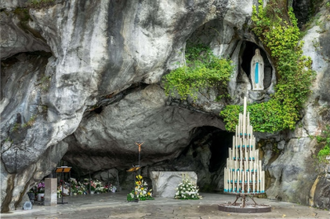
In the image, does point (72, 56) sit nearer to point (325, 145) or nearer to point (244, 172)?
point (244, 172)

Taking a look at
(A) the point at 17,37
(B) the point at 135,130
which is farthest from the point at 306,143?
(A) the point at 17,37

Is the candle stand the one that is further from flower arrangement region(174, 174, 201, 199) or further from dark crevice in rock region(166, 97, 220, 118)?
dark crevice in rock region(166, 97, 220, 118)

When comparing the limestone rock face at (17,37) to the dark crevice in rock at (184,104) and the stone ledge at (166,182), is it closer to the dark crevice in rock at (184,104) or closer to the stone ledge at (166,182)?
the dark crevice in rock at (184,104)

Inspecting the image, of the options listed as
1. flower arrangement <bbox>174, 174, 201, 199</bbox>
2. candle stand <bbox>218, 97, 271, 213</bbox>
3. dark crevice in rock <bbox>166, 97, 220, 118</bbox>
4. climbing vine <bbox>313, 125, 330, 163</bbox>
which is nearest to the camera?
candle stand <bbox>218, 97, 271, 213</bbox>

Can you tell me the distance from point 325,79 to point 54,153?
29.5 feet

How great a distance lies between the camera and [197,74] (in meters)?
15.7

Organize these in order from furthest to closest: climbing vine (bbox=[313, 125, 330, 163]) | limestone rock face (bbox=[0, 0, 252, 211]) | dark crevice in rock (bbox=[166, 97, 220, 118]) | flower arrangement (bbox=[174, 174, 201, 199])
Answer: dark crevice in rock (bbox=[166, 97, 220, 118]) → flower arrangement (bbox=[174, 174, 201, 199]) → climbing vine (bbox=[313, 125, 330, 163]) → limestone rock face (bbox=[0, 0, 252, 211])

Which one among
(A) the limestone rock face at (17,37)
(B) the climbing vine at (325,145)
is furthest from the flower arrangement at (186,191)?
(A) the limestone rock face at (17,37)

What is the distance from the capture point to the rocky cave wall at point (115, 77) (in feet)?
45.5

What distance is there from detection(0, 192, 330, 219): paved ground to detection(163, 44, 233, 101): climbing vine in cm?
356

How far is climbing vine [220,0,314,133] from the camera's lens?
15.9 metres

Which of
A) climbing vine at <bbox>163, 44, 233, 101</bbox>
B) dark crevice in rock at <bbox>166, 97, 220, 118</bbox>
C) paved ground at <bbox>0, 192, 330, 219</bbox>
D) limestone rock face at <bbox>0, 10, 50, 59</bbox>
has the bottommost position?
paved ground at <bbox>0, 192, 330, 219</bbox>

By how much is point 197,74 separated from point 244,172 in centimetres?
411

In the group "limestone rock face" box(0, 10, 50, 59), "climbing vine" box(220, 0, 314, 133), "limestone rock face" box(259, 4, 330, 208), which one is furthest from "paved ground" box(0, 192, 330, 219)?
"limestone rock face" box(0, 10, 50, 59)
